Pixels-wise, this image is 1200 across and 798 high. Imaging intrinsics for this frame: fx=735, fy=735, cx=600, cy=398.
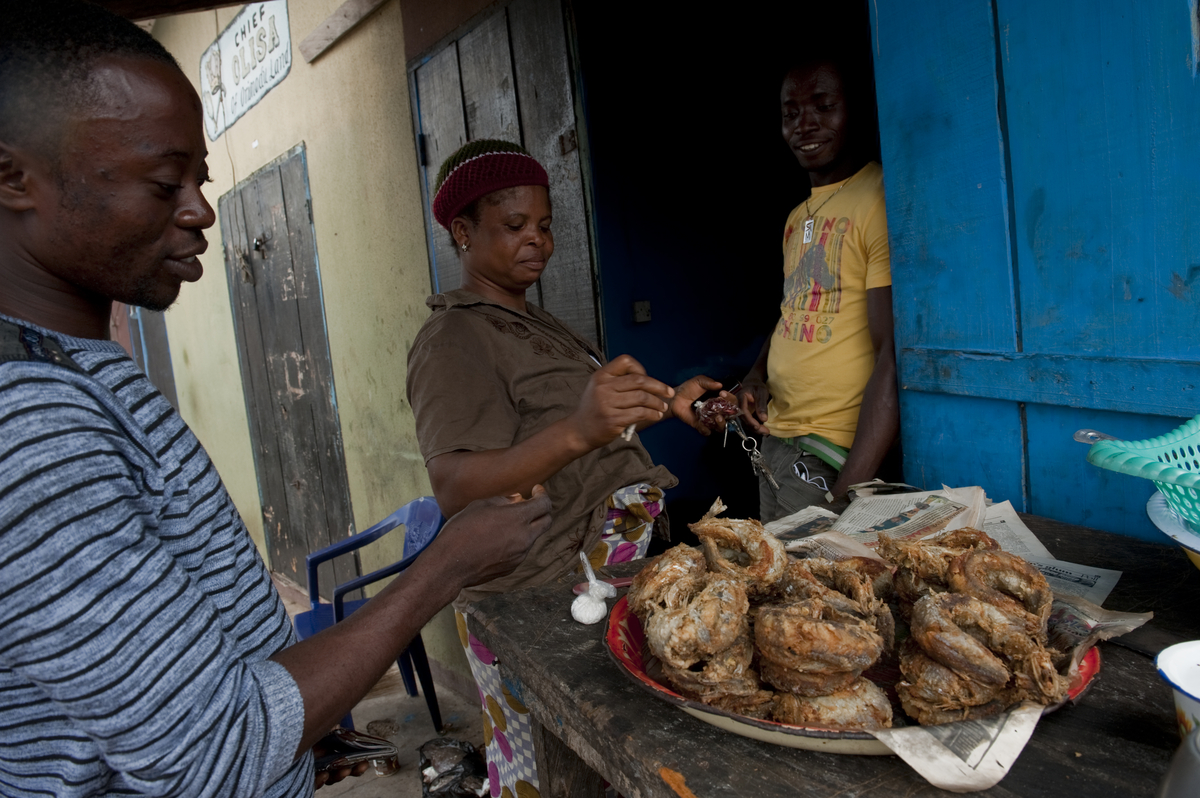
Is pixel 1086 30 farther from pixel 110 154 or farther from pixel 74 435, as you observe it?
pixel 74 435

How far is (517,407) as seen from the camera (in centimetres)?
197

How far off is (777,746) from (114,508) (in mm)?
844

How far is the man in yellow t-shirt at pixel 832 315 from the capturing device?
2.15 m

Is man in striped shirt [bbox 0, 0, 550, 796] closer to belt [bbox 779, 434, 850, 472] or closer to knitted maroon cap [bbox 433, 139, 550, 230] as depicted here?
knitted maroon cap [bbox 433, 139, 550, 230]

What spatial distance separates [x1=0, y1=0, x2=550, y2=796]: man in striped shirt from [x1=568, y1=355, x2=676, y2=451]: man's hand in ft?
2.02

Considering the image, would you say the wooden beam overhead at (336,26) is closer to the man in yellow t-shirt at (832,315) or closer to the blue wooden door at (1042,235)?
the man in yellow t-shirt at (832,315)

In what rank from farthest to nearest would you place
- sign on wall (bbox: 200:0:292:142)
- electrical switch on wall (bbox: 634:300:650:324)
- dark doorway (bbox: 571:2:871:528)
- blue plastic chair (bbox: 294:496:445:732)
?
sign on wall (bbox: 200:0:292:142), blue plastic chair (bbox: 294:496:445:732), electrical switch on wall (bbox: 634:300:650:324), dark doorway (bbox: 571:2:871:528)

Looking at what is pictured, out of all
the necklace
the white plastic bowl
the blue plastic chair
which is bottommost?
the blue plastic chair

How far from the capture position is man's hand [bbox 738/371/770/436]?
2.38 meters

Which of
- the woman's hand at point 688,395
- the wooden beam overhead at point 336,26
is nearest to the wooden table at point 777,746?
the woman's hand at point 688,395

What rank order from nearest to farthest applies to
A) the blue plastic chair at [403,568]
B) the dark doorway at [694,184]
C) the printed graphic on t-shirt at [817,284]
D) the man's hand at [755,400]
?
the printed graphic on t-shirt at [817,284] → the man's hand at [755,400] → the dark doorway at [694,184] → the blue plastic chair at [403,568]

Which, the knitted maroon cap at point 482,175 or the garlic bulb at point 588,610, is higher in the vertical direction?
the knitted maroon cap at point 482,175

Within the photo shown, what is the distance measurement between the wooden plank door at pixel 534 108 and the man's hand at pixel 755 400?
2.57ft

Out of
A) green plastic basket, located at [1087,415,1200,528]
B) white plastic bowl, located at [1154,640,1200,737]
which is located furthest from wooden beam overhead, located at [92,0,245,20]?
white plastic bowl, located at [1154,640,1200,737]
